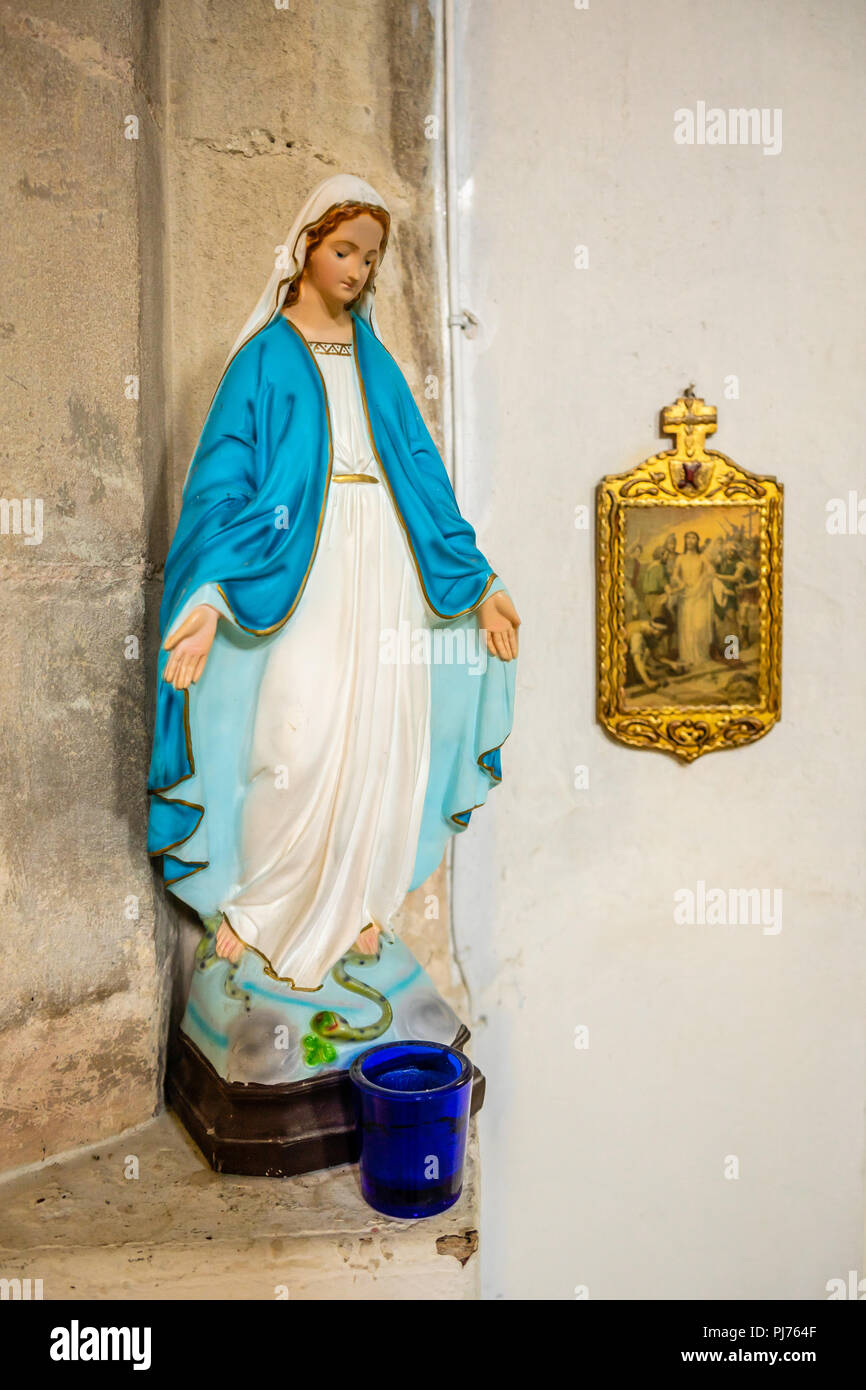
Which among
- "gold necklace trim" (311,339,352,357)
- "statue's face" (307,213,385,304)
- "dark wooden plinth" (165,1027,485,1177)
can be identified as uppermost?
"statue's face" (307,213,385,304)

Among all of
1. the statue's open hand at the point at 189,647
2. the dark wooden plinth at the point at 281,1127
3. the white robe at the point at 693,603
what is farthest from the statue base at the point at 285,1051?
the white robe at the point at 693,603

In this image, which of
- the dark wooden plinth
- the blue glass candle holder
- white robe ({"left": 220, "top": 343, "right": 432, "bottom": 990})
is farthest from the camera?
white robe ({"left": 220, "top": 343, "right": 432, "bottom": 990})

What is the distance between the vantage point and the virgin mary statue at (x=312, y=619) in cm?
191

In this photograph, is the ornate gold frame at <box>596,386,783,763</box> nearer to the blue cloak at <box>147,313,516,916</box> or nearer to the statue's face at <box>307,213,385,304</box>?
the blue cloak at <box>147,313,516,916</box>

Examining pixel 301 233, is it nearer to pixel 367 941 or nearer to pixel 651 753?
pixel 367 941

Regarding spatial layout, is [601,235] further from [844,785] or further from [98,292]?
[844,785]

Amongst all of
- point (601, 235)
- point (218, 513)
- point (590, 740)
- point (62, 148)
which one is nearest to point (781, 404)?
point (601, 235)

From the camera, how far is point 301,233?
1.94 meters

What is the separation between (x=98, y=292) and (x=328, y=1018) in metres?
1.30

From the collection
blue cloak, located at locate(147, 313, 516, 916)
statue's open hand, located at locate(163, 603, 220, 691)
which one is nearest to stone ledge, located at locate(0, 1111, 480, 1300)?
blue cloak, located at locate(147, 313, 516, 916)

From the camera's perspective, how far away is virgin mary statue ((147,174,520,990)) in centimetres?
191

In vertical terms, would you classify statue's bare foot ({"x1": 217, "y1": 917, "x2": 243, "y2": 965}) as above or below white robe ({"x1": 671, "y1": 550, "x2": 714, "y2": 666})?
below

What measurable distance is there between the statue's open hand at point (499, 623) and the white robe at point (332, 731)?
13 centimetres

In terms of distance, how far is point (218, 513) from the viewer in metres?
1.88
